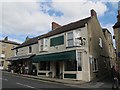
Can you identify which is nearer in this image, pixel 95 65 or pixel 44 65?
pixel 95 65

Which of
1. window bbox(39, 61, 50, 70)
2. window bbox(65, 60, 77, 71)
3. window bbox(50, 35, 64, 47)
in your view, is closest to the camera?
window bbox(65, 60, 77, 71)

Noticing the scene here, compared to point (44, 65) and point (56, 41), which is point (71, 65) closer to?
point (56, 41)

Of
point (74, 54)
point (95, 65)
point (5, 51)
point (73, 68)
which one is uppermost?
point (5, 51)

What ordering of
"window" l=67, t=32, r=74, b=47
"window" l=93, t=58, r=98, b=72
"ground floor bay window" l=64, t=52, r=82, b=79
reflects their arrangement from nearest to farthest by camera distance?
"ground floor bay window" l=64, t=52, r=82, b=79 → "window" l=67, t=32, r=74, b=47 → "window" l=93, t=58, r=98, b=72

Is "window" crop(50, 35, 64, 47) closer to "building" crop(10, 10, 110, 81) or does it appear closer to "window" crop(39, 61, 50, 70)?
"building" crop(10, 10, 110, 81)

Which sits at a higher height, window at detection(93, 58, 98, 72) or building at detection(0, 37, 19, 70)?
building at detection(0, 37, 19, 70)

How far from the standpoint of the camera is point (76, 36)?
22297mm

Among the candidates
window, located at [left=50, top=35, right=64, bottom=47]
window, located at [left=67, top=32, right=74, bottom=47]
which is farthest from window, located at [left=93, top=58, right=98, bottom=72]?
window, located at [left=50, top=35, right=64, bottom=47]

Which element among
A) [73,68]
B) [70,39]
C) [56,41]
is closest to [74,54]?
[73,68]

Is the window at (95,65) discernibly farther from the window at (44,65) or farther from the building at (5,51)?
the building at (5,51)

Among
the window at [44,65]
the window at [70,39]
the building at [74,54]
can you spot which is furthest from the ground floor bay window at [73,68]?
the window at [44,65]

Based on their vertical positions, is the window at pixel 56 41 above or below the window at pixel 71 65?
above

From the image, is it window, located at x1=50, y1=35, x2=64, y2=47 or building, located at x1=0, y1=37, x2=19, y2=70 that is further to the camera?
building, located at x1=0, y1=37, x2=19, y2=70

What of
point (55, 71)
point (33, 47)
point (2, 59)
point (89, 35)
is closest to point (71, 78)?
point (55, 71)
